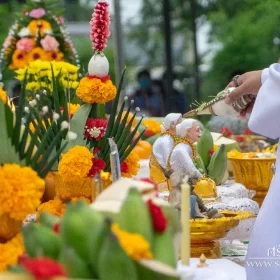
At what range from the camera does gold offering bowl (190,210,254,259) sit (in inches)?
73.2

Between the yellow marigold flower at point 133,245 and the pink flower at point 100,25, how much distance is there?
94 cm

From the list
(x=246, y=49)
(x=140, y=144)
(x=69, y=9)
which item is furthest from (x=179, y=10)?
(x=140, y=144)

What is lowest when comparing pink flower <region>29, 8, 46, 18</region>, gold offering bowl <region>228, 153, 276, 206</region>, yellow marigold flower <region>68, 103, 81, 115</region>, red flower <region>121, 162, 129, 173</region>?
gold offering bowl <region>228, 153, 276, 206</region>

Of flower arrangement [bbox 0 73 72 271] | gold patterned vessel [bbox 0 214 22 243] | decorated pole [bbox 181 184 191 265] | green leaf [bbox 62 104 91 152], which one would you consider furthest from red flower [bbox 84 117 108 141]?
decorated pole [bbox 181 184 191 265]

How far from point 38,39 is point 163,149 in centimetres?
181

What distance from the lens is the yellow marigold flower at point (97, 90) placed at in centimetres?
194

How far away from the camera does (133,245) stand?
97 cm

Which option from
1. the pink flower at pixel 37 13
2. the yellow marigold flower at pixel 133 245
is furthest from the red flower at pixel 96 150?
the pink flower at pixel 37 13

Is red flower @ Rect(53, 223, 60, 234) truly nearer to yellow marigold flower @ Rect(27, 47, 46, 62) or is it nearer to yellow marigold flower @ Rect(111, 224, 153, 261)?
yellow marigold flower @ Rect(111, 224, 153, 261)

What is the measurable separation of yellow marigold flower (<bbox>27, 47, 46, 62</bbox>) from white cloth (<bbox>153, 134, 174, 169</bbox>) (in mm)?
1628

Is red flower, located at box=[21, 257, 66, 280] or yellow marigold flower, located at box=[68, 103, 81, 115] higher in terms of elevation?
yellow marigold flower, located at box=[68, 103, 81, 115]

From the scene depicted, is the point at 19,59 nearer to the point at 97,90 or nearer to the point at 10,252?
the point at 97,90

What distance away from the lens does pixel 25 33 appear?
395 cm

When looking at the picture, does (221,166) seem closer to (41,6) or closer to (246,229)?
(246,229)
